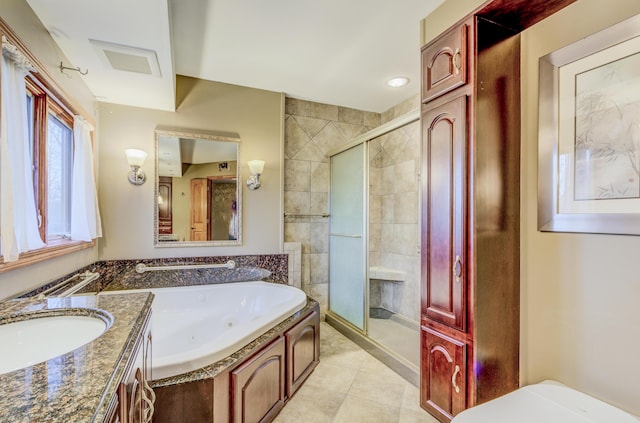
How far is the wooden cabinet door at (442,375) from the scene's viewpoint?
165cm

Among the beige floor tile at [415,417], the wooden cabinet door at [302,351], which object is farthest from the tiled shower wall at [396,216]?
the beige floor tile at [415,417]

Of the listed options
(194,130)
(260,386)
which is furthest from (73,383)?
(194,130)

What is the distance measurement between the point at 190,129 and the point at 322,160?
1.44 m

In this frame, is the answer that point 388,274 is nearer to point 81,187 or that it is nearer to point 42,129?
point 81,187

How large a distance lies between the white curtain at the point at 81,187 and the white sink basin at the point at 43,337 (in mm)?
1486

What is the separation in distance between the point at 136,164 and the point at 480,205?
2.76 meters

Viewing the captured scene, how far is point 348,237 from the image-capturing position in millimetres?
3396

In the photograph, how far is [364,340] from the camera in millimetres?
3027

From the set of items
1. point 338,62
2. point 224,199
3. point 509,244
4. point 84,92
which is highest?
point 338,62

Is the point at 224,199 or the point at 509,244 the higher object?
the point at 224,199

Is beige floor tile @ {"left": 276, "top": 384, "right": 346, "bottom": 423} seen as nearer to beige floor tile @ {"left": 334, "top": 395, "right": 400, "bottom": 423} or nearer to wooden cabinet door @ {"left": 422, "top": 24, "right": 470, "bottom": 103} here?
beige floor tile @ {"left": 334, "top": 395, "right": 400, "bottom": 423}

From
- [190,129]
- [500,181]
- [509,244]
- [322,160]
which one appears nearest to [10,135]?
[190,129]

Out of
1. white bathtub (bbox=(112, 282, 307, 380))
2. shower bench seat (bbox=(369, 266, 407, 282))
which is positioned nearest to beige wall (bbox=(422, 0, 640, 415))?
white bathtub (bbox=(112, 282, 307, 380))

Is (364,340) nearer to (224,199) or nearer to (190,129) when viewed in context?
(224,199)
